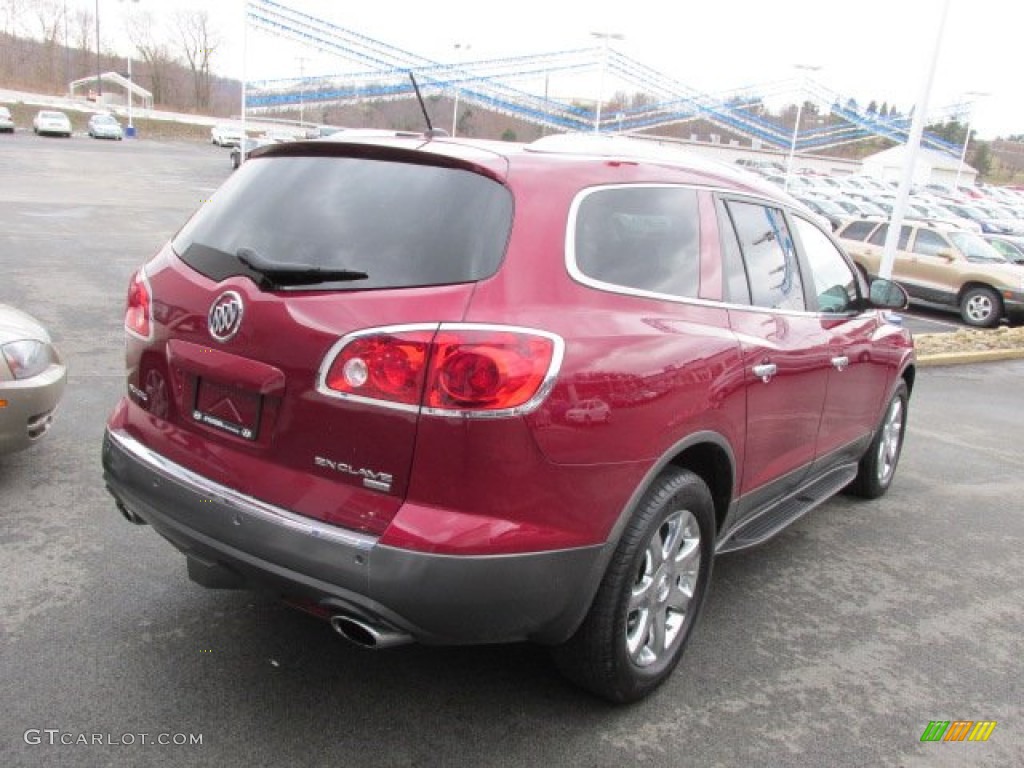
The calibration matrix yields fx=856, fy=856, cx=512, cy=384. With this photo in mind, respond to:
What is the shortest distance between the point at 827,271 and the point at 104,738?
12.1 ft

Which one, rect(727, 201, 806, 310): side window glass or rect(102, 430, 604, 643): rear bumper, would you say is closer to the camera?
rect(102, 430, 604, 643): rear bumper

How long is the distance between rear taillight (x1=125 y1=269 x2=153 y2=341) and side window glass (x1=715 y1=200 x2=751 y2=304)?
6.73 feet

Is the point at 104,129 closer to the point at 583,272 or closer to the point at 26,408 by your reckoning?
the point at 26,408

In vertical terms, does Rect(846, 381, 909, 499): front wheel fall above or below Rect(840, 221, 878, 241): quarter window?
Result: below

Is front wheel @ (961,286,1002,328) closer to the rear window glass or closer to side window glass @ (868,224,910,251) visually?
side window glass @ (868,224,910,251)

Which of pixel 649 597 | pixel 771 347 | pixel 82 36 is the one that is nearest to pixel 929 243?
pixel 771 347

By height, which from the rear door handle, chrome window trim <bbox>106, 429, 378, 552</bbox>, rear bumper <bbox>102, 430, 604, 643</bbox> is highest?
the rear door handle

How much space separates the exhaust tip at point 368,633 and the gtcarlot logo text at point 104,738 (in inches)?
24.6

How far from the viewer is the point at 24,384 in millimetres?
4141

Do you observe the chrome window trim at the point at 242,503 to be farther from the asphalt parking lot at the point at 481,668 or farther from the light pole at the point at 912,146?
the light pole at the point at 912,146

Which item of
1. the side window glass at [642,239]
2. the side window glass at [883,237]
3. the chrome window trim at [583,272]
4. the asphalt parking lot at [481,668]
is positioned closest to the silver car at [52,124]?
the side window glass at [883,237]

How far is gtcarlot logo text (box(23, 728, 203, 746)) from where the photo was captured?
2.52 m

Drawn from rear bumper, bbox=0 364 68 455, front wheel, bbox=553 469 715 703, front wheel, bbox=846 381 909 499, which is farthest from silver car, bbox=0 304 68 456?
front wheel, bbox=846 381 909 499

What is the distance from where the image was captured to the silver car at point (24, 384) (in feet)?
13.4
